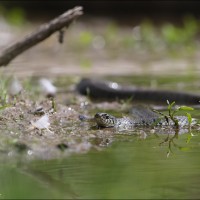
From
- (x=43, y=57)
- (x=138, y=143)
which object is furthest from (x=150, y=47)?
(x=138, y=143)

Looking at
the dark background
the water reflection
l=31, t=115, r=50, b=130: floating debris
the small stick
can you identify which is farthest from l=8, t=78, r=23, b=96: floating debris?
the dark background

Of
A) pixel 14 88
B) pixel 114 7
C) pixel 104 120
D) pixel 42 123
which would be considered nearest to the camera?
pixel 42 123

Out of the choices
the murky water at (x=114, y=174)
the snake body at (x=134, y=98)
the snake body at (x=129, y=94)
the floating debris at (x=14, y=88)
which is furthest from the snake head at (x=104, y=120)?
the floating debris at (x=14, y=88)

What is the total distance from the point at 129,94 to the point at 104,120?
2327 mm

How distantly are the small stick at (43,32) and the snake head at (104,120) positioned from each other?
1370 millimetres

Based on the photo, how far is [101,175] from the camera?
3.37 meters

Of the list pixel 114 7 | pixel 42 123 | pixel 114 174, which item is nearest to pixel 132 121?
pixel 42 123

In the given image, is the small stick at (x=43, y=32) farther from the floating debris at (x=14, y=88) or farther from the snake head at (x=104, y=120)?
the snake head at (x=104, y=120)

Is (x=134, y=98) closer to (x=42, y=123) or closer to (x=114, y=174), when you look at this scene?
(x=42, y=123)

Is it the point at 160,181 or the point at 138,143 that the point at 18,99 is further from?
the point at 160,181

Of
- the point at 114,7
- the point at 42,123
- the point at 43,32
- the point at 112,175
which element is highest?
the point at 114,7

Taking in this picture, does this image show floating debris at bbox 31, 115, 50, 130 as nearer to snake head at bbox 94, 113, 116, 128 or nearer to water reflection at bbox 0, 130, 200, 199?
snake head at bbox 94, 113, 116, 128

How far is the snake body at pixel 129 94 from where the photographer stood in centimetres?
660

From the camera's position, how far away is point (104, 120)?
4.84 metres
